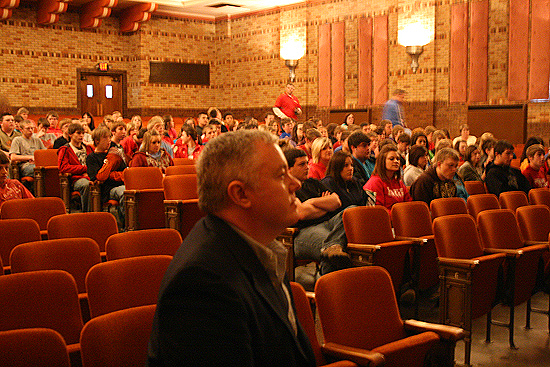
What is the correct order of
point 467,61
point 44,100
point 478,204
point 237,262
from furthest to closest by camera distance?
point 44,100 < point 467,61 < point 478,204 < point 237,262

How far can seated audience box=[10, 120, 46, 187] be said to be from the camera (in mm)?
7633

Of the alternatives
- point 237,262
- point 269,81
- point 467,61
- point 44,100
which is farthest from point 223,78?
point 237,262

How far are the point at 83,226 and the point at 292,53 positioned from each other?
12.4 meters

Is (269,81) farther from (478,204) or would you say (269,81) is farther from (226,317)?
(226,317)

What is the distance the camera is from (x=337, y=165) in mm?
4758

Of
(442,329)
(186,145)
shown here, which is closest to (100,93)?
(186,145)

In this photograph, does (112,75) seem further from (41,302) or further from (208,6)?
(41,302)

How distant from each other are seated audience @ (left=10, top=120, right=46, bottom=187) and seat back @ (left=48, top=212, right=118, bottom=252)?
170 inches

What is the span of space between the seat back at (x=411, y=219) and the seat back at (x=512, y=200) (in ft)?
4.28

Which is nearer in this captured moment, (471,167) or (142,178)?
(142,178)

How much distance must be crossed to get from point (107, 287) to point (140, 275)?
6.8 inches

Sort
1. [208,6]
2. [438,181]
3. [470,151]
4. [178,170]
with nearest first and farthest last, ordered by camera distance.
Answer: [438,181]
[178,170]
[470,151]
[208,6]

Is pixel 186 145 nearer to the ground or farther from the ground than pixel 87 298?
farther from the ground

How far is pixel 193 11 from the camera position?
16.8 m
